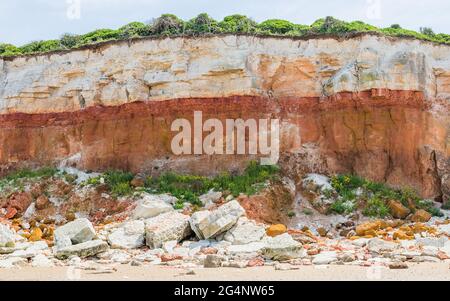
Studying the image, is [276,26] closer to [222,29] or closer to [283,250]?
[222,29]

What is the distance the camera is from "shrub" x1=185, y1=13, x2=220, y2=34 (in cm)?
2088

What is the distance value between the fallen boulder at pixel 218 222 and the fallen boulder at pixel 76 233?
2.63m

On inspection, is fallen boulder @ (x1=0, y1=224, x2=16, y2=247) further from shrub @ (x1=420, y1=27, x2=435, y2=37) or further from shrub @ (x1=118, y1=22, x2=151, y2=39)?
shrub @ (x1=420, y1=27, x2=435, y2=37)

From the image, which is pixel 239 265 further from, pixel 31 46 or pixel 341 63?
pixel 31 46

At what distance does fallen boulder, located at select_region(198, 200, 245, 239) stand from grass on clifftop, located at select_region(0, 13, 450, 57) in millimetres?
8145

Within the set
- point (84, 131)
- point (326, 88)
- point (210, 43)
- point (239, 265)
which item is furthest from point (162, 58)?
point (239, 265)

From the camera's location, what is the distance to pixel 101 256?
12.4 metres

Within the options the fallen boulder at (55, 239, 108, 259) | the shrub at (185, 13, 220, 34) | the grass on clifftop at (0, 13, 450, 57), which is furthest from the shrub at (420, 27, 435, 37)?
the fallen boulder at (55, 239, 108, 259)

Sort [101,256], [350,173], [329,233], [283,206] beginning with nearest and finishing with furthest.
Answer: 1. [101,256]
2. [329,233]
3. [283,206]
4. [350,173]

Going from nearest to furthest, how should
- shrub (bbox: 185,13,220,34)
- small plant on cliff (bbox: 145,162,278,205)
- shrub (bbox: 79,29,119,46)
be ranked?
1. small plant on cliff (bbox: 145,162,278,205)
2. shrub (bbox: 185,13,220,34)
3. shrub (bbox: 79,29,119,46)

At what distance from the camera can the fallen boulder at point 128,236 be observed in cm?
1355

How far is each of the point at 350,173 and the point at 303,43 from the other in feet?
15.6

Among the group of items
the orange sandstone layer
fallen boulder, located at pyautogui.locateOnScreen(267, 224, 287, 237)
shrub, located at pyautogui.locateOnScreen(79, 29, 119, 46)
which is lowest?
fallen boulder, located at pyautogui.locateOnScreen(267, 224, 287, 237)

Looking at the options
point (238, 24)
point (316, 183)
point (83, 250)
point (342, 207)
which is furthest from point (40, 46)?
point (342, 207)
